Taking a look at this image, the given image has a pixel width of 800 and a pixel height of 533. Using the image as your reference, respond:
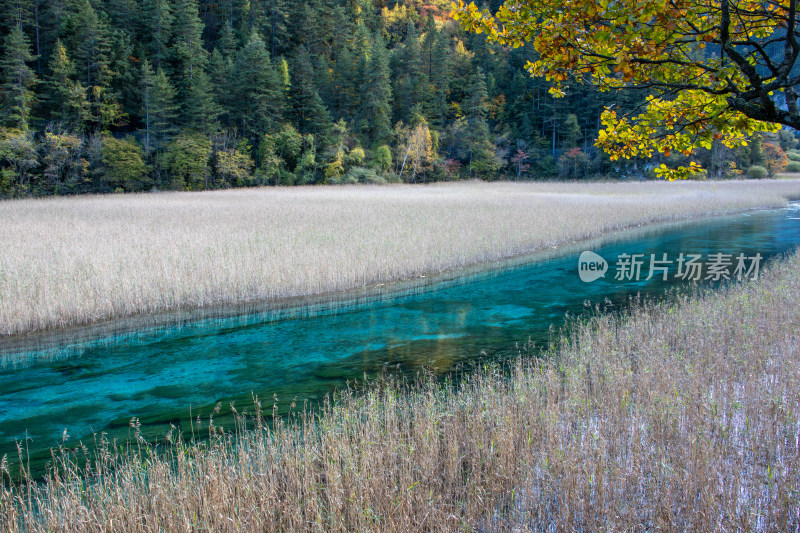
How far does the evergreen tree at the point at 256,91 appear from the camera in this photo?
4953cm

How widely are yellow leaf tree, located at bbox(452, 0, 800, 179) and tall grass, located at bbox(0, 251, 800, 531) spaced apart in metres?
2.68

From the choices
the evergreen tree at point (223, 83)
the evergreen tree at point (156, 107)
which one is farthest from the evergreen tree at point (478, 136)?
the evergreen tree at point (156, 107)

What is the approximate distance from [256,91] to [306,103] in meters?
5.74

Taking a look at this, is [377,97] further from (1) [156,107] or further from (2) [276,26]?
(1) [156,107]

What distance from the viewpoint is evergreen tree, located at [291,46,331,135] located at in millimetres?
53062

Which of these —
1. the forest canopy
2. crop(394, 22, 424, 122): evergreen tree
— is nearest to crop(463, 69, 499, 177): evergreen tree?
the forest canopy

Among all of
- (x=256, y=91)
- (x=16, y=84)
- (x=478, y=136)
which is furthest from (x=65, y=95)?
(x=478, y=136)

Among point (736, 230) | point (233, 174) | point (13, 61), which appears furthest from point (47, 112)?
point (736, 230)

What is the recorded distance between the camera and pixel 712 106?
5691 millimetres

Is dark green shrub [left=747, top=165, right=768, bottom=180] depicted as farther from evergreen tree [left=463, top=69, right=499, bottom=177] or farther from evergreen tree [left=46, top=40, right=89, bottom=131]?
evergreen tree [left=46, top=40, right=89, bottom=131]

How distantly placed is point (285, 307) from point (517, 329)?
17.0 ft

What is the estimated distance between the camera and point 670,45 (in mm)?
4973

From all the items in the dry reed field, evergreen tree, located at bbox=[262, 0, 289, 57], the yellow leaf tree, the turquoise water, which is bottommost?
the turquoise water

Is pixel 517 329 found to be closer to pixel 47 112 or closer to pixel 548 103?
pixel 47 112
